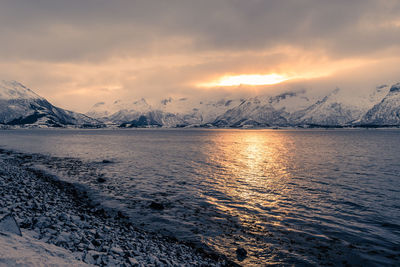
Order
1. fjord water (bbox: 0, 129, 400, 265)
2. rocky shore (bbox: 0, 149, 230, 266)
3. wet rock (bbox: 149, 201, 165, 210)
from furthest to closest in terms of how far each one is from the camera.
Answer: wet rock (bbox: 149, 201, 165, 210), fjord water (bbox: 0, 129, 400, 265), rocky shore (bbox: 0, 149, 230, 266)

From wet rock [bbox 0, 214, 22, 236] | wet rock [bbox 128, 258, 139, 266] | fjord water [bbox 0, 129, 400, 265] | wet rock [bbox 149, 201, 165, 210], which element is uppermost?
wet rock [bbox 0, 214, 22, 236]

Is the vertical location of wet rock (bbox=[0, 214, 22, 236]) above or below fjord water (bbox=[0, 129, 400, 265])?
above

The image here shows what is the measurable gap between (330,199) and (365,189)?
881cm

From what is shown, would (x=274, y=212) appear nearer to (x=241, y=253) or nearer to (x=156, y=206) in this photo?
(x=241, y=253)

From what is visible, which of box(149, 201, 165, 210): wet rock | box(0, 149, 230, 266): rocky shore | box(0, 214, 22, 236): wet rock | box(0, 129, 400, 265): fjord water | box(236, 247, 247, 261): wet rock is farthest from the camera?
box(149, 201, 165, 210): wet rock

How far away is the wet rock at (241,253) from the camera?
16297mm

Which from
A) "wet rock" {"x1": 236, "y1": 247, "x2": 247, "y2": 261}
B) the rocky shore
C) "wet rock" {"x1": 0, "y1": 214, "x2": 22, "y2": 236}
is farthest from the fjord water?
"wet rock" {"x1": 0, "y1": 214, "x2": 22, "y2": 236}

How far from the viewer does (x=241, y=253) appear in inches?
655

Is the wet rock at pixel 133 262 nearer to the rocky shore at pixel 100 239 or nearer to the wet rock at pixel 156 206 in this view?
the rocky shore at pixel 100 239

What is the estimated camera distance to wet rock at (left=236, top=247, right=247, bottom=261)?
16297 mm

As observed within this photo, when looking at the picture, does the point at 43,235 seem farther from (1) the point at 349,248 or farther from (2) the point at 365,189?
(2) the point at 365,189

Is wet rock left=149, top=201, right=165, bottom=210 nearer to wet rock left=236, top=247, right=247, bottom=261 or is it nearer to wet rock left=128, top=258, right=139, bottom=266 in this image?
wet rock left=236, top=247, right=247, bottom=261

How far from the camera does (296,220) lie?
2245 centimetres

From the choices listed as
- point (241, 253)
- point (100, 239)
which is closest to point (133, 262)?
point (100, 239)
